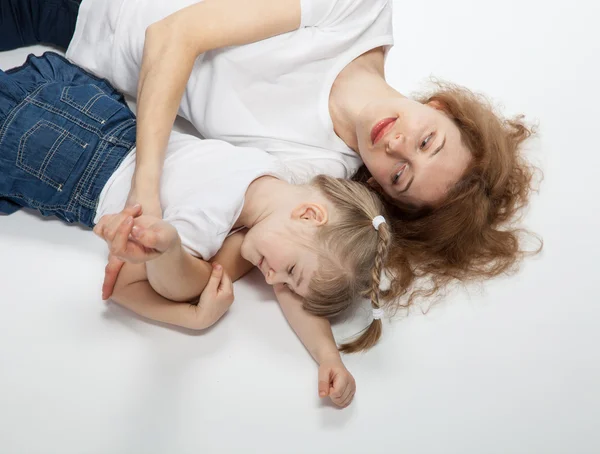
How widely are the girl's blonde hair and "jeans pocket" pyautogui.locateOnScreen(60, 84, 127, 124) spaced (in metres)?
0.57

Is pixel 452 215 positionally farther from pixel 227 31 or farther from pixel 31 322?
pixel 31 322

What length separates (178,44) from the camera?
1589 millimetres

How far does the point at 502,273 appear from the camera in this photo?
169cm

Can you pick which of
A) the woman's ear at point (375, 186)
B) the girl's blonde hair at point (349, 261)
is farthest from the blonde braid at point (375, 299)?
the woman's ear at point (375, 186)

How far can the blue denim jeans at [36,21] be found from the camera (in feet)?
6.18

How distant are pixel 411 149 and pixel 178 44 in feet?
1.94

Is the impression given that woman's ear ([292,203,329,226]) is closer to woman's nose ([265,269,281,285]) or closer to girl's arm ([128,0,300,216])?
woman's nose ([265,269,281,285])

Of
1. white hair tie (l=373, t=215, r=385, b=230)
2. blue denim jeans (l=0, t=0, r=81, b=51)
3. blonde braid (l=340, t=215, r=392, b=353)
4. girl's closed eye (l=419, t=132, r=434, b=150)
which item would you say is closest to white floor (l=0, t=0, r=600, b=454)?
blonde braid (l=340, t=215, r=392, b=353)

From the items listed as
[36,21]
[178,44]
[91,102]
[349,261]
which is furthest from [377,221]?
[36,21]

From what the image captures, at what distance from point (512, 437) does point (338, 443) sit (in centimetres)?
36

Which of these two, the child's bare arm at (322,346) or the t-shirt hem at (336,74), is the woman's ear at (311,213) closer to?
the child's bare arm at (322,346)

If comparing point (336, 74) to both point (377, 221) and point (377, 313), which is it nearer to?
point (377, 221)

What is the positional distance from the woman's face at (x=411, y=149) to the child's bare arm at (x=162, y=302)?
1.56 ft

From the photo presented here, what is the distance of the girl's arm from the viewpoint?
1.54m
